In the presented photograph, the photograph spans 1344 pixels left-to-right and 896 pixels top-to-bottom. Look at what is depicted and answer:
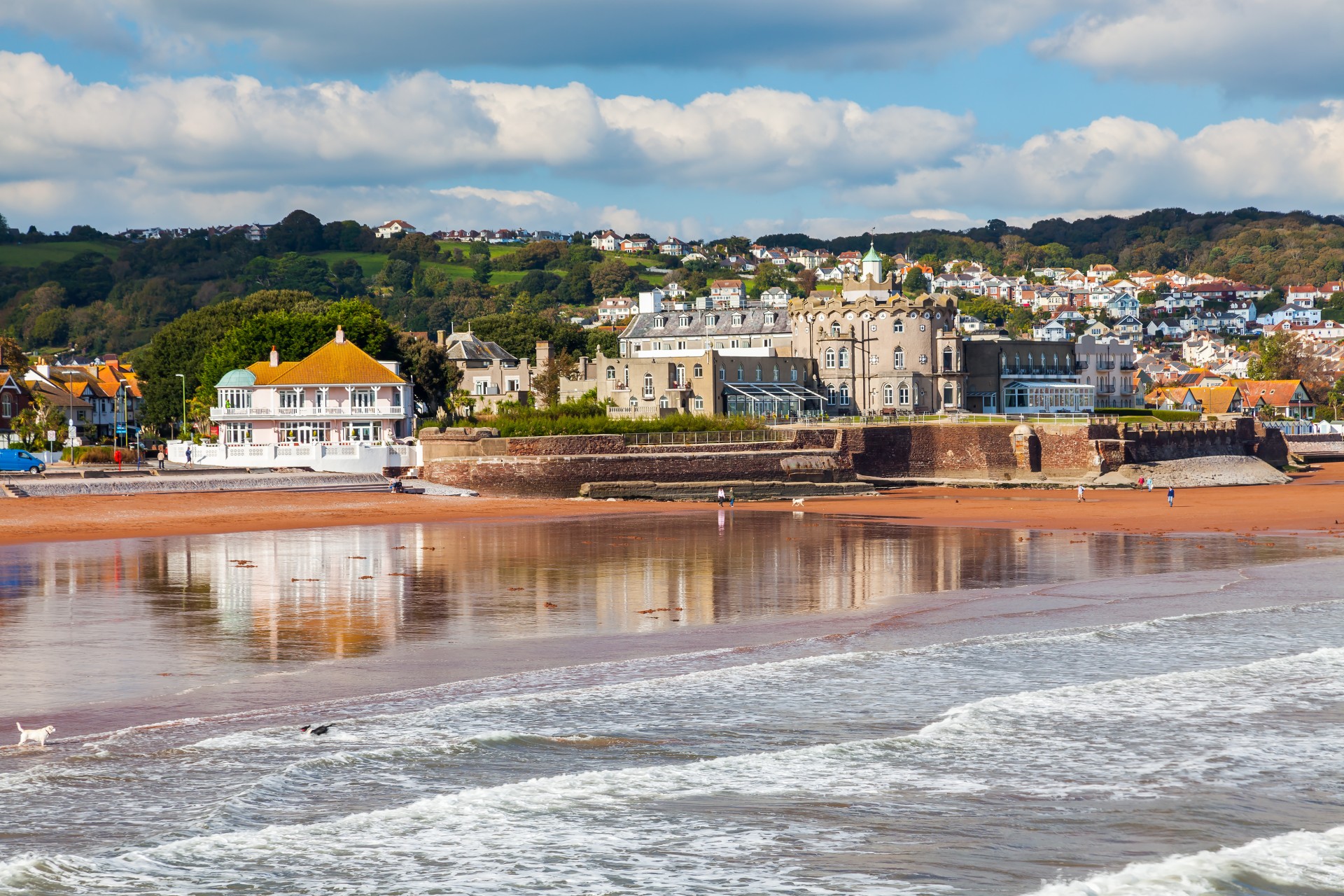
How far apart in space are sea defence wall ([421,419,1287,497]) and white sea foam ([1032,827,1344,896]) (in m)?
38.0

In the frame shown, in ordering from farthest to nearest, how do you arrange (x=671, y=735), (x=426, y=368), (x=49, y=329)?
(x=49, y=329)
(x=426, y=368)
(x=671, y=735)

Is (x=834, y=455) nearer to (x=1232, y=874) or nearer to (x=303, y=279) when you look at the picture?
(x=1232, y=874)

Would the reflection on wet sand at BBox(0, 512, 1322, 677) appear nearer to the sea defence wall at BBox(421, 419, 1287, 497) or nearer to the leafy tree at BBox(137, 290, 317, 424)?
the sea defence wall at BBox(421, 419, 1287, 497)

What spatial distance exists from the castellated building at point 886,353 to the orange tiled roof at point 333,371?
26200 millimetres

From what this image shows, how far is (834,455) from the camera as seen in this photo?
51.9m

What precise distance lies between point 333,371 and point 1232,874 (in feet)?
167

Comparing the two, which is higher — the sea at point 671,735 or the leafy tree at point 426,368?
the leafy tree at point 426,368

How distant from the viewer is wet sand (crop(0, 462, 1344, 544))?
33.2 metres

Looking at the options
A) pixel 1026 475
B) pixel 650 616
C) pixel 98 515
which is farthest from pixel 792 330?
pixel 650 616

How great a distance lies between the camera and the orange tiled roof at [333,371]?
54.9 meters

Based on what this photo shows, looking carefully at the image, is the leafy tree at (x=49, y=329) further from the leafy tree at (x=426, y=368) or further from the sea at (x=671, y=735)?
the sea at (x=671, y=735)

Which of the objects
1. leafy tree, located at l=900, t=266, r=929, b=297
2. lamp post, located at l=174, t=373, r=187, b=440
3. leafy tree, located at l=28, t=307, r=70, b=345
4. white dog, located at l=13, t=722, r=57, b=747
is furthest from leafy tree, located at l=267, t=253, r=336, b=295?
white dog, located at l=13, t=722, r=57, b=747

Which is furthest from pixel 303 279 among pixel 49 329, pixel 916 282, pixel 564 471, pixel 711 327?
pixel 564 471

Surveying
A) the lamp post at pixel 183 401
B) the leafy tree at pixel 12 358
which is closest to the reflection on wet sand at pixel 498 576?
the lamp post at pixel 183 401
